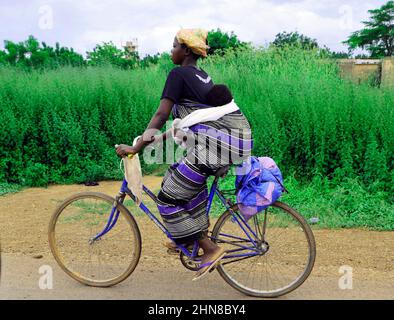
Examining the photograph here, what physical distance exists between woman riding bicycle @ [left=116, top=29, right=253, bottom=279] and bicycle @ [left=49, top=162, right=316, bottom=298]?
127 mm

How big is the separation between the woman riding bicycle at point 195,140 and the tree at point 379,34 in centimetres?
2859

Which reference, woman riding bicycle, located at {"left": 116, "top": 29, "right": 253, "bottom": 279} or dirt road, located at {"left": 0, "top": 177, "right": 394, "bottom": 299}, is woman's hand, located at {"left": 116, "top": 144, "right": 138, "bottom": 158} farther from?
dirt road, located at {"left": 0, "top": 177, "right": 394, "bottom": 299}

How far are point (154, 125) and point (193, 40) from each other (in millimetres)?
740

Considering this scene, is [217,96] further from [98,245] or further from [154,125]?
[98,245]

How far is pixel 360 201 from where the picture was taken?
24.0 ft

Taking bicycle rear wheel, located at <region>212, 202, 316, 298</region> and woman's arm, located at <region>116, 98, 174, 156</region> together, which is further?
bicycle rear wheel, located at <region>212, 202, 316, 298</region>

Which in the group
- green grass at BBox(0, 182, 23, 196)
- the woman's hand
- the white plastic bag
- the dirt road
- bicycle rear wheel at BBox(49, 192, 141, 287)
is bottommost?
green grass at BBox(0, 182, 23, 196)

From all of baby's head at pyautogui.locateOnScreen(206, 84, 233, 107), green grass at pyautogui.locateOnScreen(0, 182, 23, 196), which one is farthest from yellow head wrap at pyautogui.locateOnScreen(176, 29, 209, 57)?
green grass at pyautogui.locateOnScreen(0, 182, 23, 196)

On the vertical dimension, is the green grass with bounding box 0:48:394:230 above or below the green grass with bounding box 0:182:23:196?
above

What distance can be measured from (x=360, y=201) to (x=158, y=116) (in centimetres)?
400

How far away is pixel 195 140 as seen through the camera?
14.4 ft

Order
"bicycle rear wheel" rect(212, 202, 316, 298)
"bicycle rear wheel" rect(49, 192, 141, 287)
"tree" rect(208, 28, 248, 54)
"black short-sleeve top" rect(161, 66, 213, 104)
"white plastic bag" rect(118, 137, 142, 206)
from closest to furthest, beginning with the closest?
"black short-sleeve top" rect(161, 66, 213, 104), "bicycle rear wheel" rect(212, 202, 316, 298), "white plastic bag" rect(118, 137, 142, 206), "bicycle rear wheel" rect(49, 192, 141, 287), "tree" rect(208, 28, 248, 54)

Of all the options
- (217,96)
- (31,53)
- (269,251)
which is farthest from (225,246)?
(31,53)

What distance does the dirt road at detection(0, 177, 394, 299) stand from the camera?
186 inches
